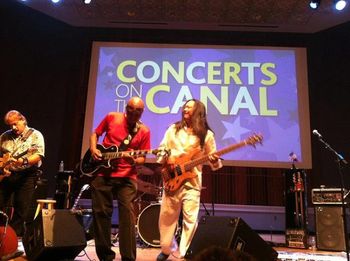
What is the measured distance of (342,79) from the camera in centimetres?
796

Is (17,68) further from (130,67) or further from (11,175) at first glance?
(11,175)

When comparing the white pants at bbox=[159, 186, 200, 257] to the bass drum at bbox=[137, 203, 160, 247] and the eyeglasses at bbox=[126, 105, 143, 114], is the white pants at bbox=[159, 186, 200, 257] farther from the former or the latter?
the bass drum at bbox=[137, 203, 160, 247]

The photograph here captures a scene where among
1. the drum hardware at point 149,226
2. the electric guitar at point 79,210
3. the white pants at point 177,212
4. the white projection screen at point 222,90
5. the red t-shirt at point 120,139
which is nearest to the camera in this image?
the red t-shirt at point 120,139

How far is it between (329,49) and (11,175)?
23.0ft

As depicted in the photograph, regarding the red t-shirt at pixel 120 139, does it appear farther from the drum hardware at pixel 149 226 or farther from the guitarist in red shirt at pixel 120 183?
the drum hardware at pixel 149 226

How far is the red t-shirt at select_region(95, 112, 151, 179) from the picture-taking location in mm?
3449

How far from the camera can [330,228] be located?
5.66 m

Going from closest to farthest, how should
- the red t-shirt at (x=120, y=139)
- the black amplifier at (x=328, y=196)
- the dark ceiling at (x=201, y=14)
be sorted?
the red t-shirt at (x=120, y=139), the black amplifier at (x=328, y=196), the dark ceiling at (x=201, y=14)

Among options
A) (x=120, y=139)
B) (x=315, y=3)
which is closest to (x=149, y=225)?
(x=120, y=139)

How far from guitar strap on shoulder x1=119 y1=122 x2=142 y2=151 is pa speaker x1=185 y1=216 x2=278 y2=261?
41.8 inches

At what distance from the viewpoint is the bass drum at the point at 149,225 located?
5230 millimetres

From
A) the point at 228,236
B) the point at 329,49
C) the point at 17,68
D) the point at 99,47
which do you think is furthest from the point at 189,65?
the point at 228,236

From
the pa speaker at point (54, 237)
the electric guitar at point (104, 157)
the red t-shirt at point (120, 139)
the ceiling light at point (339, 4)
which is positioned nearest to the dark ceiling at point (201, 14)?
the ceiling light at point (339, 4)

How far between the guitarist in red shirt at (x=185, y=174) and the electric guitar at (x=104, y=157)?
42 centimetres
